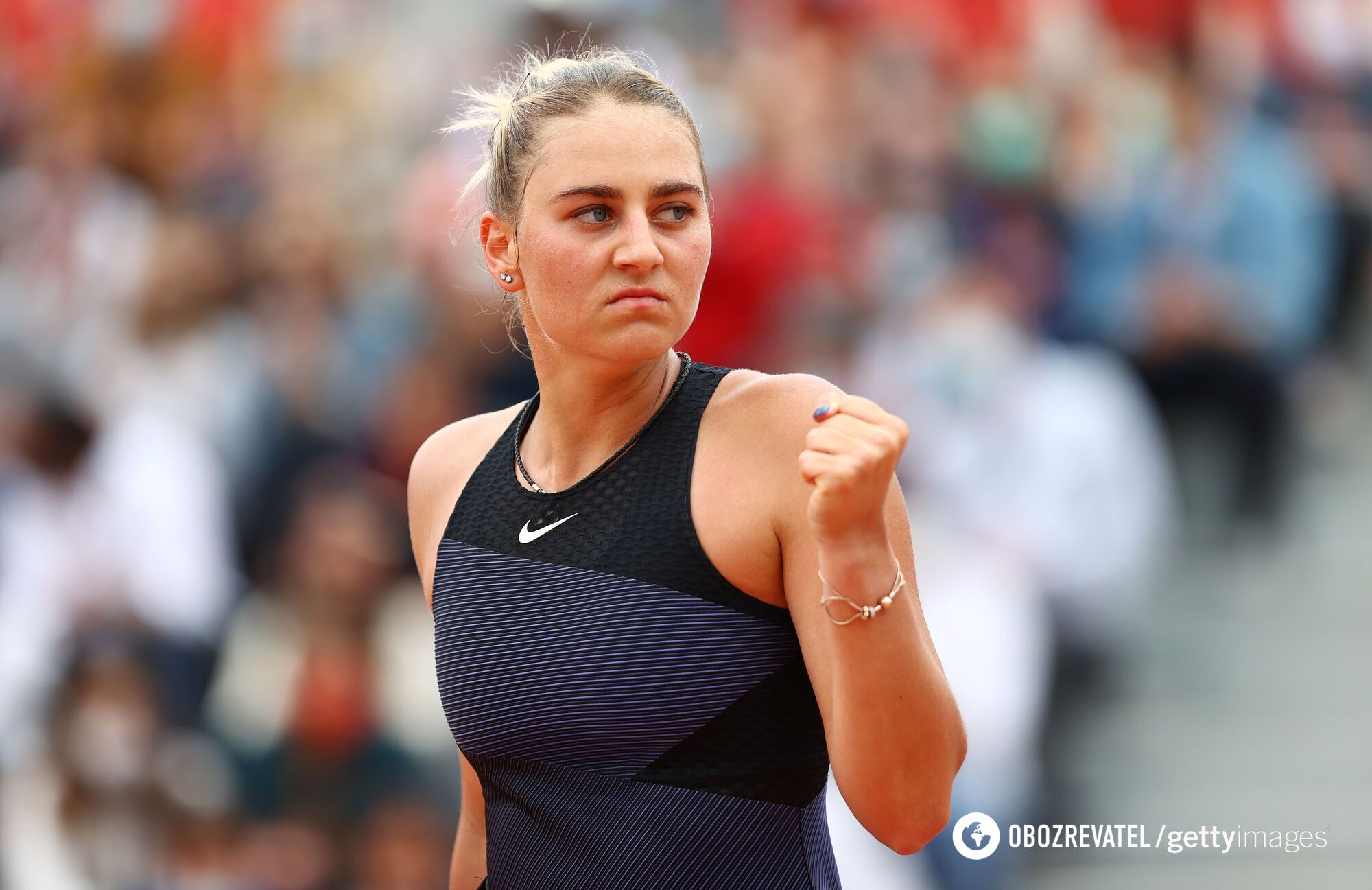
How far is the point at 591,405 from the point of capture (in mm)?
1800

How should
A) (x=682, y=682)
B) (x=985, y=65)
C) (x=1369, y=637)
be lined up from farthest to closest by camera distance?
(x=985, y=65), (x=1369, y=637), (x=682, y=682)

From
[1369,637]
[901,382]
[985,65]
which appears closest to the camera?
[901,382]

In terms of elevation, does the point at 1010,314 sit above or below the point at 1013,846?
above

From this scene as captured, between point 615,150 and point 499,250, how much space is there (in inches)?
9.2

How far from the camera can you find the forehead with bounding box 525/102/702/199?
5.46 feet

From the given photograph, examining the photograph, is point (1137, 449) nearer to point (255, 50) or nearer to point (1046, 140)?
point (1046, 140)

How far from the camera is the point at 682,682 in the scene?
5.25 feet

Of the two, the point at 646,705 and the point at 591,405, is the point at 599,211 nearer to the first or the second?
the point at 591,405

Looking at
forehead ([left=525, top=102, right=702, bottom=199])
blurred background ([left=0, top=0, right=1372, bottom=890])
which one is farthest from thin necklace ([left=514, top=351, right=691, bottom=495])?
blurred background ([left=0, top=0, right=1372, bottom=890])

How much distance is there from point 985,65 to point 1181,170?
2.88 ft

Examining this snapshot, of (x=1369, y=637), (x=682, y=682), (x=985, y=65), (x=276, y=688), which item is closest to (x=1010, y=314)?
(x=985, y=65)

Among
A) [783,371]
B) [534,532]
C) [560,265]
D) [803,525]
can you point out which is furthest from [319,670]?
[803,525]

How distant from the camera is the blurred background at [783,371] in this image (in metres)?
4.80

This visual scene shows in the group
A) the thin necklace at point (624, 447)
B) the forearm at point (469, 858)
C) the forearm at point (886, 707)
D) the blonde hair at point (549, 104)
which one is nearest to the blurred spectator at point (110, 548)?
the forearm at point (469, 858)
